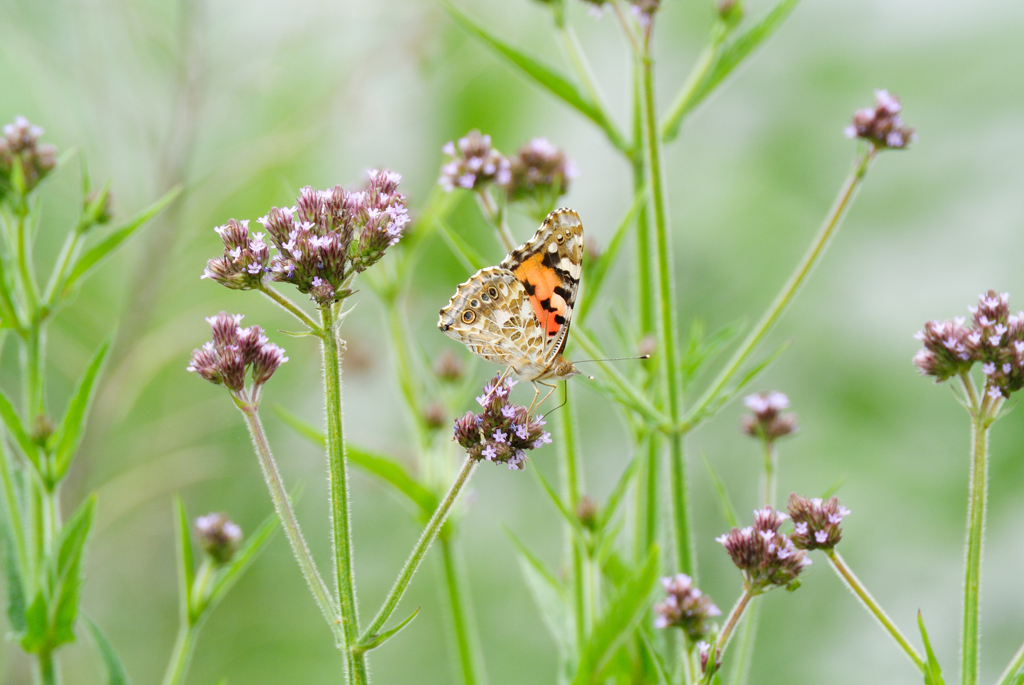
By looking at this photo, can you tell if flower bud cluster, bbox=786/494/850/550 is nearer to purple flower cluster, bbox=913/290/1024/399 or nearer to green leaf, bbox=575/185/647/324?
purple flower cluster, bbox=913/290/1024/399

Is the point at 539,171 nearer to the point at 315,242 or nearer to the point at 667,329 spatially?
the point at 667,329

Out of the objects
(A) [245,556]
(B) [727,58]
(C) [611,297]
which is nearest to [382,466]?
(A) [245,556]

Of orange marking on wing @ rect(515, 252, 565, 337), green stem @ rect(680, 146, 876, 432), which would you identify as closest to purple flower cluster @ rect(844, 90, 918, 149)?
green stem @ rect(680, 146, 876, 432)

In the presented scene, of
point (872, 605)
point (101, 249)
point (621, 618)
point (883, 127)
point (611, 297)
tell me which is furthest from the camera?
point (611, 297)

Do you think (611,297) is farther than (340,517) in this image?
Yes

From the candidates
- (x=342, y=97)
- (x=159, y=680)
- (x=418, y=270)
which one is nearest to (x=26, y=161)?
(x=342, y=97)

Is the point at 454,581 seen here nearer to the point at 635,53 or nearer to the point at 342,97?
the point at 635,53
